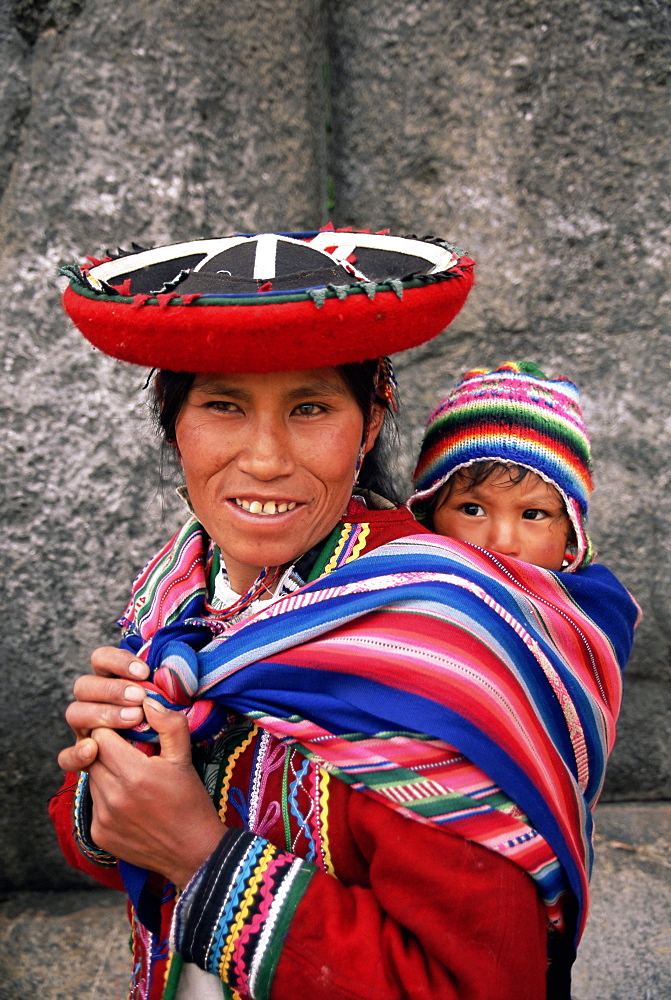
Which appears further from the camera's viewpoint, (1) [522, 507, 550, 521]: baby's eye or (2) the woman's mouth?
(1) [522, 507, 550, 521]: baby's eye

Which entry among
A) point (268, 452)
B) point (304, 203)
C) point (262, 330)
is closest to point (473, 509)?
point (268, 452)

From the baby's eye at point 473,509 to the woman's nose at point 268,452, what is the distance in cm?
74

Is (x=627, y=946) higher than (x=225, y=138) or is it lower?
lower

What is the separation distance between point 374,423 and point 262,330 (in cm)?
42

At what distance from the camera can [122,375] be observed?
2.47 m

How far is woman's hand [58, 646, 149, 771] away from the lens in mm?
1239

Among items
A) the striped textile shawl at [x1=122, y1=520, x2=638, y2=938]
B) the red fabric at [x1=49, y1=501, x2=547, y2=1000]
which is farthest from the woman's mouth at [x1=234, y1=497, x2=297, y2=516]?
the red fabric at [x1=49, y1=501, x2=547, y2=1000]

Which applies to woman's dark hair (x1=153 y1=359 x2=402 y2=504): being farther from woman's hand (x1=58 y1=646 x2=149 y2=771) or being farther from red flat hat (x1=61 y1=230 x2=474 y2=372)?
woman's hand (x1=58 y1=646 x2=149 y2=771)

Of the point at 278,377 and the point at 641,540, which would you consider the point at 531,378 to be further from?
the point at 641,540

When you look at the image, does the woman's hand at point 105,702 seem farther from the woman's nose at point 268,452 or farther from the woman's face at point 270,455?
the woman's nose at point 268,452

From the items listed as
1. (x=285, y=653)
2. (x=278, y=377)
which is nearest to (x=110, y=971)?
(x=285, y=653)

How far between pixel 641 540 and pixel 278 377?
6.60ft

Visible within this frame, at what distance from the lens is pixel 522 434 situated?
1.75 metres

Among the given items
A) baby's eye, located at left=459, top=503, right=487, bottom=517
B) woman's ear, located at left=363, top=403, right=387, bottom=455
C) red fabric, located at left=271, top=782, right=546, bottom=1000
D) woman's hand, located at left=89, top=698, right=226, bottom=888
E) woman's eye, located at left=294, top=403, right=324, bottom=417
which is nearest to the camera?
red fabric, located at left=271, top=782, right=546, bottom=1000
